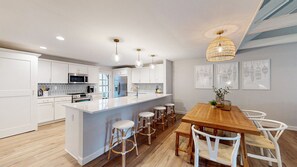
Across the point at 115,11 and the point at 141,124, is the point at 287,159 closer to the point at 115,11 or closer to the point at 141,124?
the point at 141,124

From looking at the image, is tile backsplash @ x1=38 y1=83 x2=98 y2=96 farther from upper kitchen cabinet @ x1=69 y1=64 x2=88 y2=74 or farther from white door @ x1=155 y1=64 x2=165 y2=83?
white door @ x1=155 y1=64 x2=165 y2=83

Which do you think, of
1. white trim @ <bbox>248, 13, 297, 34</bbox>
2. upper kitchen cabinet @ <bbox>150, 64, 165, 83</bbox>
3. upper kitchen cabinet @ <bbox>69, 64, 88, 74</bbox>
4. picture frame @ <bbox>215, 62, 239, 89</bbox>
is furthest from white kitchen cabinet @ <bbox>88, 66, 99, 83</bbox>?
white trim @ <bbox>248, 13, 297, 34</bbox>

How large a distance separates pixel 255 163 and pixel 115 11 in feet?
10.7

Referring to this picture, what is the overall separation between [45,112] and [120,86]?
10.5 ft

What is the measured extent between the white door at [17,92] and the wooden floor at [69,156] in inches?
12.2

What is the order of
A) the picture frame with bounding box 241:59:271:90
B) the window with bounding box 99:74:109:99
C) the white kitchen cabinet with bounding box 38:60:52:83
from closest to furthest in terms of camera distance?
the picture frame with bounding box 241:59:271:90 < the white kitchen cabinet with bounding box 38:60:52:83 < the window with bounding box 99:74:109:99

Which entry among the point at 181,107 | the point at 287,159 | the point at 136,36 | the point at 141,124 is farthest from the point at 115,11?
the point at 181,107

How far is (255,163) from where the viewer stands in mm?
1991

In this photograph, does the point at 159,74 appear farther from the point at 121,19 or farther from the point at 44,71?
the point at 44,71

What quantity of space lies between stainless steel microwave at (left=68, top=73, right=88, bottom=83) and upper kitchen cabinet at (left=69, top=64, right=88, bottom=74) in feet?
0.42

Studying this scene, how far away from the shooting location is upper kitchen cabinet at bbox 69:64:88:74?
448 cm

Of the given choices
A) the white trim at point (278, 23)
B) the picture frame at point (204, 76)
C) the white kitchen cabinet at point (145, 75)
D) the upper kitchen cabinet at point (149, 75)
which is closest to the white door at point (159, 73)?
the upper kitchen cabinet at point (149, 75)

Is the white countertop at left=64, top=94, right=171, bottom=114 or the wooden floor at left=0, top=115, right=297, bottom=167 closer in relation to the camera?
the white countertop at left=64, top=94, right=171, bottom=114

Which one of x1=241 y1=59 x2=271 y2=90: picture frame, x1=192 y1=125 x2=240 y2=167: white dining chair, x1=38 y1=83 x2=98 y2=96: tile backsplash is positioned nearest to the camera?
x1=192 y1=125 x2=240 y2=167: white dining chair
